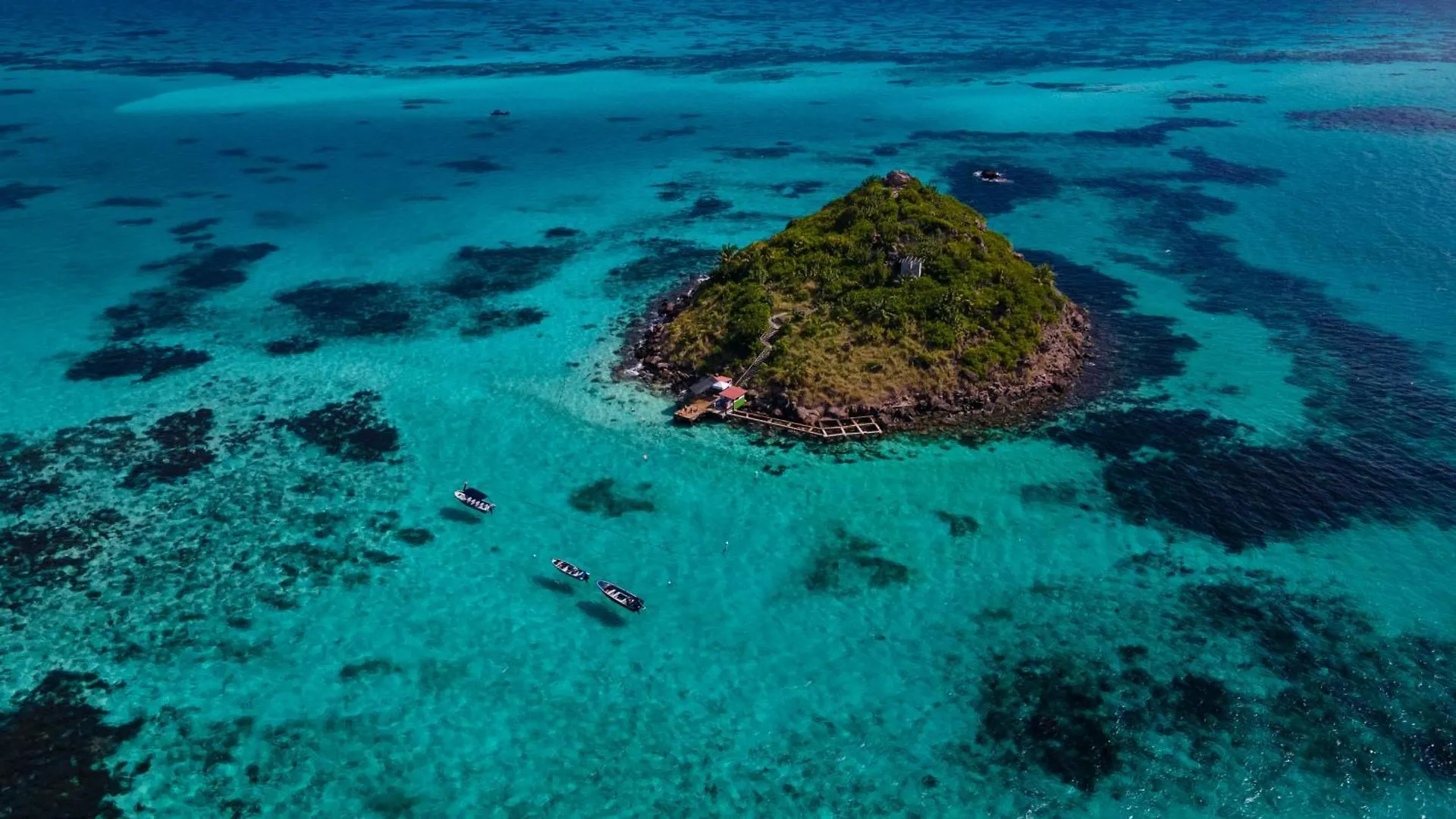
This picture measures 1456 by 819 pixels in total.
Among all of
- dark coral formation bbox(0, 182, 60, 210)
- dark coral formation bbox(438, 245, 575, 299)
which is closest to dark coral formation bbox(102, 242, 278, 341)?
dark coral formation bbox(438, 245, 575, 299)

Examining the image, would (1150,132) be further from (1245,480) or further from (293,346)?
(293,346)

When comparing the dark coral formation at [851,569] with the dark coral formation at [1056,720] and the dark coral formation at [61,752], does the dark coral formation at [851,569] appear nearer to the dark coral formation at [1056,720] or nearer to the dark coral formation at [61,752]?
the dark coral formation at [1056,720]

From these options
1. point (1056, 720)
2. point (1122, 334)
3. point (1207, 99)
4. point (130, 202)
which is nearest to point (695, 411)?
point (1056, 720)

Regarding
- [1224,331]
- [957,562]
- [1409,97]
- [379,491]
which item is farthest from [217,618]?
[1409,97]

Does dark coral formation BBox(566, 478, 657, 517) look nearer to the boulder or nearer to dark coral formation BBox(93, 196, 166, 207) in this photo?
the boulder

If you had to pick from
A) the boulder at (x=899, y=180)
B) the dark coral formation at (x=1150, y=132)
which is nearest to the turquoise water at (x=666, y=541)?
the boulder at (x=899, y=180)
